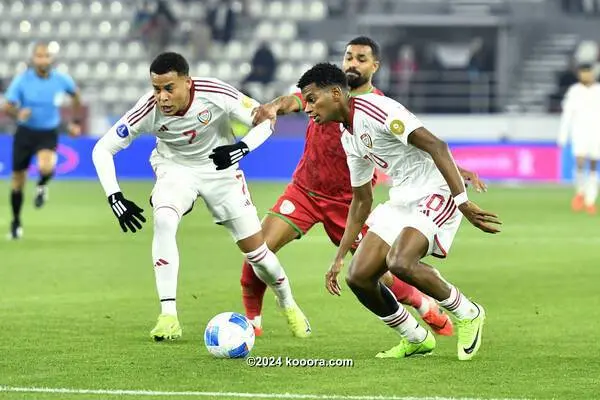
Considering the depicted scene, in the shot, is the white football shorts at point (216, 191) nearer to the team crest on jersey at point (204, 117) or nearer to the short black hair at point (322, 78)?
the team crest on jersey at point (204, 117)

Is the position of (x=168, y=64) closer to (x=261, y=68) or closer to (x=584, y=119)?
(x=584, y=119)

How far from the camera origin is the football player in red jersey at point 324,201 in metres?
10.0

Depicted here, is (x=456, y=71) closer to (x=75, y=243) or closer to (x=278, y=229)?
(x=75, y=243)

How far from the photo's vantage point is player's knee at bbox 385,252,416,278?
8.32 meters

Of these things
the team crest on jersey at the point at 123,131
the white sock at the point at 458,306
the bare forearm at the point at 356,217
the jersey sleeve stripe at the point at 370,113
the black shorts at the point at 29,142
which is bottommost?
the black shorts at the point at 29,142

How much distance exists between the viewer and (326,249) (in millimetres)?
17516

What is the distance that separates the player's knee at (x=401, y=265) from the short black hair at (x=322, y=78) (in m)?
1.13

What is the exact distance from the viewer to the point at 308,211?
415 inches

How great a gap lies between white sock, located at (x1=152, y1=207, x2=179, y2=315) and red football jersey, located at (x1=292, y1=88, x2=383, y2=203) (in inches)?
55.6

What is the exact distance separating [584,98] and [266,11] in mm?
15618

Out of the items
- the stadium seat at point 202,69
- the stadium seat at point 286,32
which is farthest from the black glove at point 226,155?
the stadium seat at point 286,32

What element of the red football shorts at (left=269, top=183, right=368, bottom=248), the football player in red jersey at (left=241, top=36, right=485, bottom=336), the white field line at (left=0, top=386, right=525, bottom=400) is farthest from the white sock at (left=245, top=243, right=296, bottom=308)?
the white field line at (left=0, top=386, right=525, bottom=400)

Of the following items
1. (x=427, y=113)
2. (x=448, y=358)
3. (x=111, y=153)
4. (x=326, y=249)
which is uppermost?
(x=111, y=153)

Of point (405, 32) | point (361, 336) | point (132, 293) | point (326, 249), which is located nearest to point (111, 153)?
point (361, 336)
